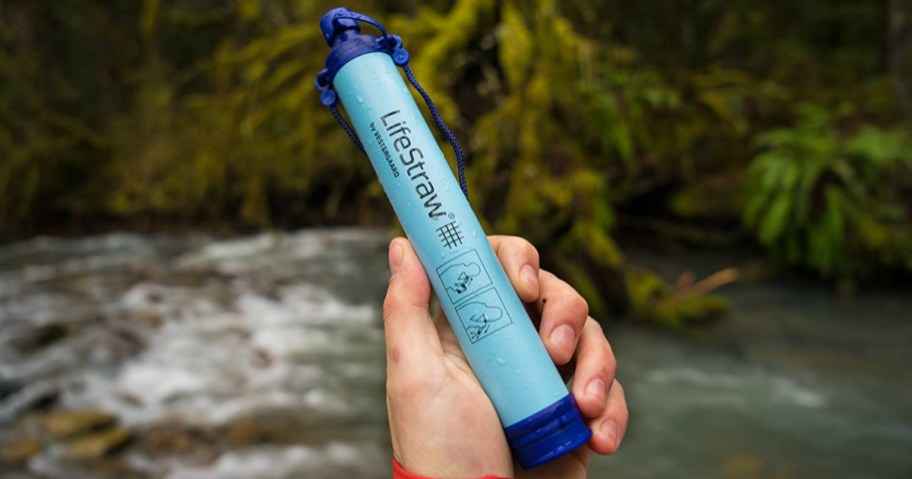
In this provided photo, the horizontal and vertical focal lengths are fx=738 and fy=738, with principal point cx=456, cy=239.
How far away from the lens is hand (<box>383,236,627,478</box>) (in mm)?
1486

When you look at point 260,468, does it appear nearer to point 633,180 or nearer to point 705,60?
point 633,180

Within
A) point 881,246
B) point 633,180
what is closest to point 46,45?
point 633,180

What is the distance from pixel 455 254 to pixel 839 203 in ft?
27.0

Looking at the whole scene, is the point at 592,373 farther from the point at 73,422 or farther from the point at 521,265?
the point at 73,422

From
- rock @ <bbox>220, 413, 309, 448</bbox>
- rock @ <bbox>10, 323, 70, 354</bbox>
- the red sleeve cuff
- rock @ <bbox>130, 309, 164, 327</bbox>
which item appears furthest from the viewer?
rock @ <bbox>130, 309, 164, 327</bbox>

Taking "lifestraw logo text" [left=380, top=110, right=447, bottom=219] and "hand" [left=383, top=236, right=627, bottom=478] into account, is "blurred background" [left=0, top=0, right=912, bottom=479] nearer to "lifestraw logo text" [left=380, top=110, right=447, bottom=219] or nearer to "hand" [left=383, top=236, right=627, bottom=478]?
"hand" [left=383, top=236, right=627, bottom=478]

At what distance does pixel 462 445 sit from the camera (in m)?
1.48

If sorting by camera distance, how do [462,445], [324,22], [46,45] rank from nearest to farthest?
[462,445]
[324,22]
[46,45]

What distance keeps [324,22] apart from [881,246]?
845cm

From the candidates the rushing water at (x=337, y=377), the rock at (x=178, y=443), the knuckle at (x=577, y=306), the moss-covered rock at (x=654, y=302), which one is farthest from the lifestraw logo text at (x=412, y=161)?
the moss-covered rock at (x=654, y=302)

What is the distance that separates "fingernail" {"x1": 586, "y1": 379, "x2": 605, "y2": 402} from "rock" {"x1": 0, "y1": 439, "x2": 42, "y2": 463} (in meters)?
4.56

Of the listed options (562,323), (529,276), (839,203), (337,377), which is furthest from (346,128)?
(839,203)

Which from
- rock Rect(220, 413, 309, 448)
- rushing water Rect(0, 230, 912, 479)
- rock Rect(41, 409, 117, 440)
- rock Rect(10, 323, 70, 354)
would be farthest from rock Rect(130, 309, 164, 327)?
rock Rect(220, 413, 309, 448)

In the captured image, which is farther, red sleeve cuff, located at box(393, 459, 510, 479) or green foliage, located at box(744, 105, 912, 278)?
green foliage, located at box(744, 105, 912, 278)
